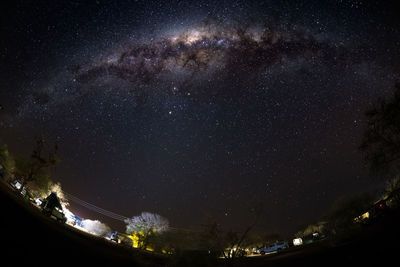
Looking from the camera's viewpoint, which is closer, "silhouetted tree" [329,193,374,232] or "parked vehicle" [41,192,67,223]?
"parked vehicle" [41,192,67,223]

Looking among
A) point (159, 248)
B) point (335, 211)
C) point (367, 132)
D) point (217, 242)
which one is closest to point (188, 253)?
point (217, 242)

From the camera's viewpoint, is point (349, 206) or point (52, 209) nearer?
point (52, 209)

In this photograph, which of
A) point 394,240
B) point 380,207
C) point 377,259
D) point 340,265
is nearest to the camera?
point 377,259

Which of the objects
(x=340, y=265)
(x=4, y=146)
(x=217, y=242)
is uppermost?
(x=4, y=146)

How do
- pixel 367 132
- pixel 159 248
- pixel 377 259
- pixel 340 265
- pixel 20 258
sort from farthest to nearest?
pixel 159 248, pixel 367 132, pixel 340 265, pixel 377 259, pixel 20 258

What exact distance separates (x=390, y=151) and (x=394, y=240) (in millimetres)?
16094

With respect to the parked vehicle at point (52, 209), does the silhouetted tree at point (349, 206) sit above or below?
above

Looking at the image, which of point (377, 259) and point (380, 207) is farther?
point (380, 207)

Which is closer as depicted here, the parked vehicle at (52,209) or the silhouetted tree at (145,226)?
the parked vehicle at (52,209)

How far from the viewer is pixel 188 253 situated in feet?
82.1

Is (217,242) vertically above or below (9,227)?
above

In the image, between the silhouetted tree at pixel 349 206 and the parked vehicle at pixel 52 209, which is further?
the silhouetted tree at pixel 349 206

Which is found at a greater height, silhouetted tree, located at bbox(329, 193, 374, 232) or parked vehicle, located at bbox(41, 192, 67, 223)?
silhouetted tree, located at bbox(329, 193, 374, 232)

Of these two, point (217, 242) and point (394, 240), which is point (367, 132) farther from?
point (217, 242)
